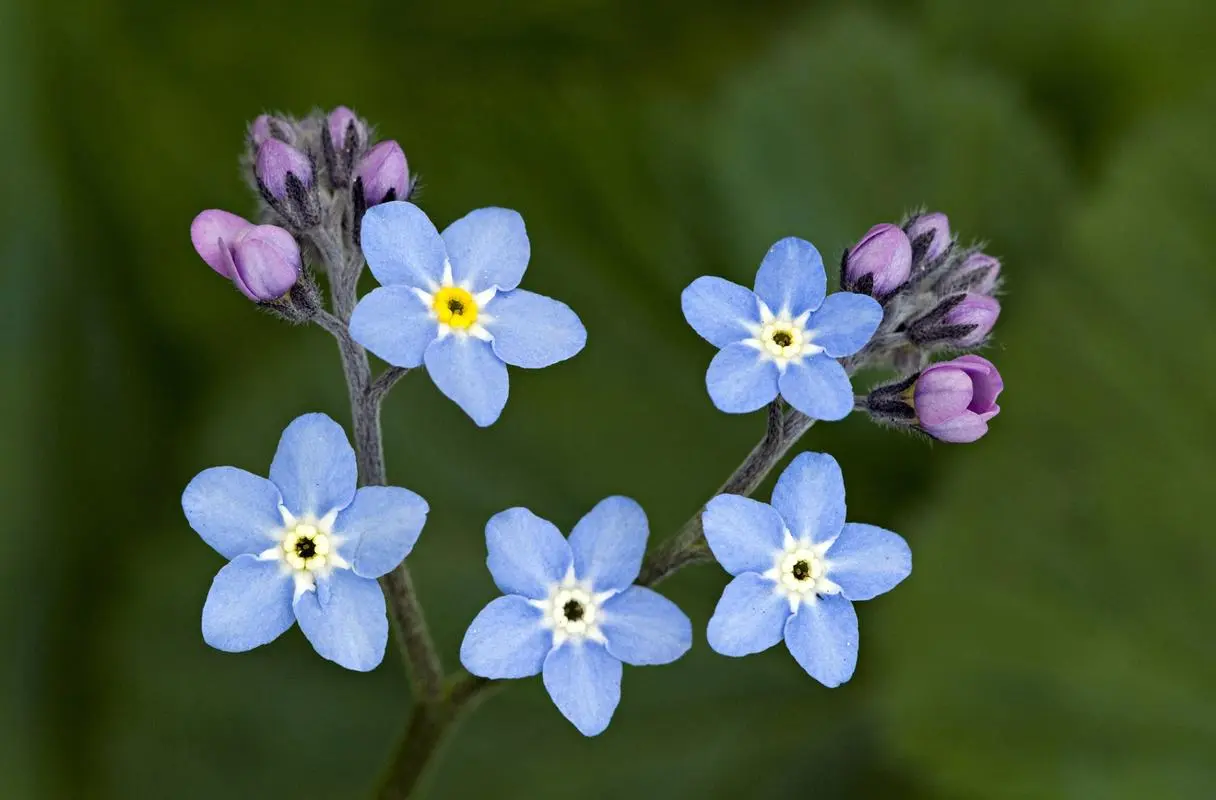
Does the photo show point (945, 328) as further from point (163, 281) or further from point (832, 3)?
point (163, 281)

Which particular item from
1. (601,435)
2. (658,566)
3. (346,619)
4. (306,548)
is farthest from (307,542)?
(601,435)

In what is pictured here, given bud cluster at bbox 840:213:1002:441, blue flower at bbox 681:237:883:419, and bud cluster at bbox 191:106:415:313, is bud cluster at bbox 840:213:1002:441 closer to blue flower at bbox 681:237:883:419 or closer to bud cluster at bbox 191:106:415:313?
blue flower at bbox 681:237:883:419

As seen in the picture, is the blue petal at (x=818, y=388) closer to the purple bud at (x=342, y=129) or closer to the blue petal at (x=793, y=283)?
the blue petal at (x=793, y=283)

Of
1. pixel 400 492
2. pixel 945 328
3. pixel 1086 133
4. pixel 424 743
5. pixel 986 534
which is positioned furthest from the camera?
pixel 1086 133

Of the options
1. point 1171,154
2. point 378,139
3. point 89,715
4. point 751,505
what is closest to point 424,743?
point 751,505

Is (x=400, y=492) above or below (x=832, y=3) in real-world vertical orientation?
below

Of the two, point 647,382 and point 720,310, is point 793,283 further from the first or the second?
point 647,382

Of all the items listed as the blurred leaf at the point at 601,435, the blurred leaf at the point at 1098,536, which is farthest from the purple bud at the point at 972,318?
the blurred leaf at the point at 601,435
